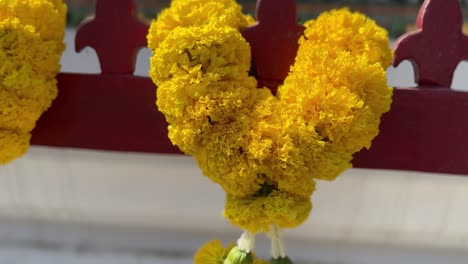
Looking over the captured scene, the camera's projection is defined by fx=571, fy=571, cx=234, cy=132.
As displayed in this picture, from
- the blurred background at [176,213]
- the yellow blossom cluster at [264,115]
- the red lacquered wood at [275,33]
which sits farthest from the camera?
the blurred background at [176,213]

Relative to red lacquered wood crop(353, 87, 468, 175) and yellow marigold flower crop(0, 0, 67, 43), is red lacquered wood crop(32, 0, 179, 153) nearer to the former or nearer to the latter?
yellow marigold flower crop(0, 0, 67, 43)

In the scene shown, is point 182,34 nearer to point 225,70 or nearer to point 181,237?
point 225,70

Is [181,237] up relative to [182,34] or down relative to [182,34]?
down

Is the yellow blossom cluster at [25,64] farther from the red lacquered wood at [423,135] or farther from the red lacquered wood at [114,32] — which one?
the red lacquered wood at [423,135]

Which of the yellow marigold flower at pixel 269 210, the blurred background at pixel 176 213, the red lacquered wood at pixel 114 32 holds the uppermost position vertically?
the red lacquered wood at pixel 114 32

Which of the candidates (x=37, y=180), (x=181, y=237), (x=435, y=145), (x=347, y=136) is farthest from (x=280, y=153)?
(x=37, y=180)

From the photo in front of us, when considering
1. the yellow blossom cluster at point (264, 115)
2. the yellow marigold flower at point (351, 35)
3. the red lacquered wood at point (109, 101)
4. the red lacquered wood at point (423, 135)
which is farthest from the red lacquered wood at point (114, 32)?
the red lacquered wood at point (423, 135)

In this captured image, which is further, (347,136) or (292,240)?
(292,240)
